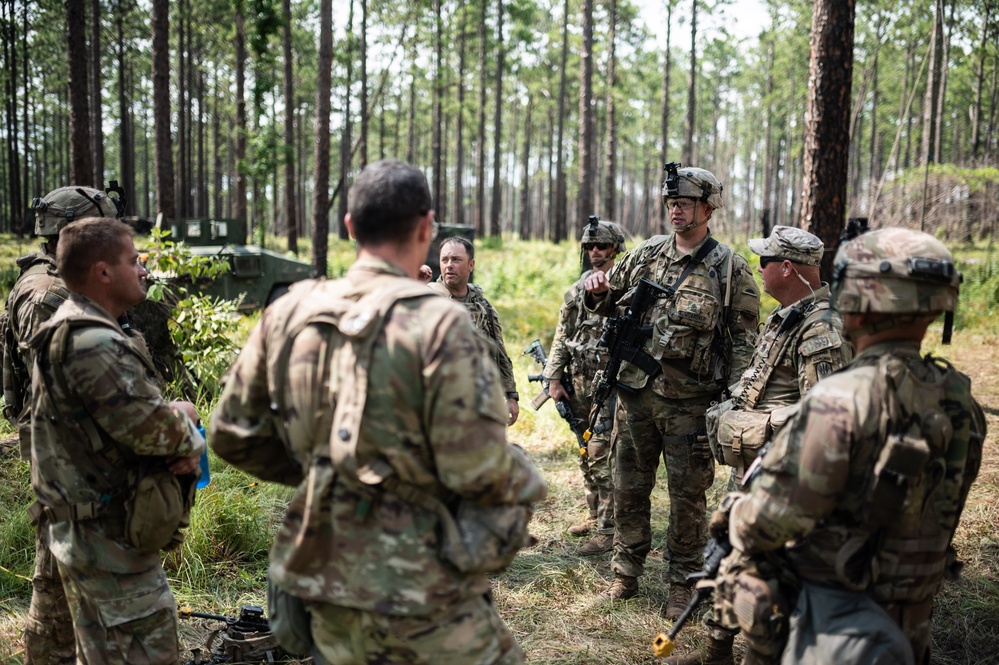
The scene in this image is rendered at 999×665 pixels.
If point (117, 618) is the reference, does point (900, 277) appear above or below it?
above

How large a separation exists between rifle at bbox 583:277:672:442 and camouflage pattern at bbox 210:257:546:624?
7.94ft

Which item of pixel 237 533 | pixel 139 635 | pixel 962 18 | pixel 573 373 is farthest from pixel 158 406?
pixel 962 18

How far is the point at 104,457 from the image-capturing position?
267 cm

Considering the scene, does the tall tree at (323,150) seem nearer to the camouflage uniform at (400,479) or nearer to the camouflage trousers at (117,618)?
the camouflage trousers at (117,618)

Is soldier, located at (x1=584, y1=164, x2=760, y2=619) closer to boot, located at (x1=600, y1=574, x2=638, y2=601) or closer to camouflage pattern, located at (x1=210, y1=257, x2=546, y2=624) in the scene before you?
boot, located at (x1=600, y1=574, x2=638, y2=601)

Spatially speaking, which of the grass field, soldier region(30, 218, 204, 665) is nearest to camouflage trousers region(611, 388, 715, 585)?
the grass field

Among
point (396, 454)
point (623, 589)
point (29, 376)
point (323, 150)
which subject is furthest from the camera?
point (323, 150)

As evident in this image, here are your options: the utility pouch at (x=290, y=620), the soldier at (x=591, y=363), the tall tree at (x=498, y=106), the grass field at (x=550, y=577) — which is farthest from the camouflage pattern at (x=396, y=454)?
the tall tree at (x=498, y=106)

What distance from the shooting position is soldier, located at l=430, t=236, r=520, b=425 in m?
5.10

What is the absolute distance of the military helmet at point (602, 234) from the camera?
5.53 meters

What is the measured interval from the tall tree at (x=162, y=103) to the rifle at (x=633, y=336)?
1130 centimetres

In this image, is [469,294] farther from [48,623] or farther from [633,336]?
[48,623]

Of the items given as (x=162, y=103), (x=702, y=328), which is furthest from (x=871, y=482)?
(x=162, y=103)

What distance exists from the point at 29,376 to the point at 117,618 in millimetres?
1377
